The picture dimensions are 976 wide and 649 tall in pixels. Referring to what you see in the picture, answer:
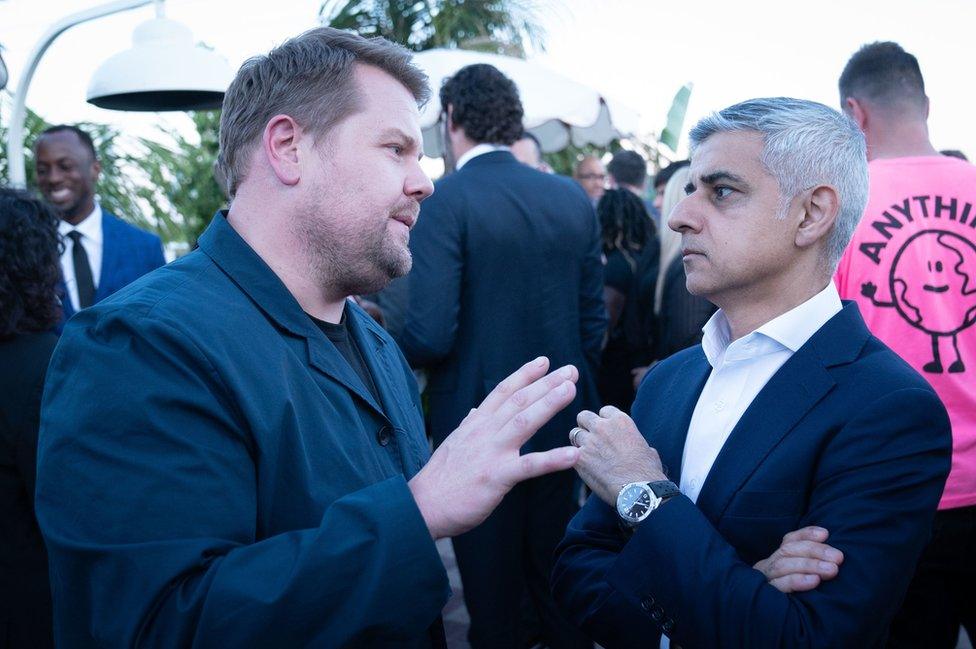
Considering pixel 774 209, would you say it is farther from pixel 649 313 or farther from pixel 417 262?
pixel 649 313

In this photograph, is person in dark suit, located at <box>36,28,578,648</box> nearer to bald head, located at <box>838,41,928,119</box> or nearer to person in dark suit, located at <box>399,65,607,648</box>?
person in dark suit, located at <box>399,65,607,648</box>

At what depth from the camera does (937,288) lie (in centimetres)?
271

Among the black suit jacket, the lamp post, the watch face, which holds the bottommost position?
the black suit jacket

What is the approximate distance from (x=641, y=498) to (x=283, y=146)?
3.25 ft

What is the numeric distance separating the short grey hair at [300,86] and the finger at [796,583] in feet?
4.01

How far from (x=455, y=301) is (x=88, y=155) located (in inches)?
108

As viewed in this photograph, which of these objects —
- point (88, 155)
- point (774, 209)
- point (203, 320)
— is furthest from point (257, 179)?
point (88, 155)

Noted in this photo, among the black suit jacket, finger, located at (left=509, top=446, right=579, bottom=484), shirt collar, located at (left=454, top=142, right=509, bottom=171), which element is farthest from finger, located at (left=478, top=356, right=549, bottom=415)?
shirt collar, located at (left=454, top=142, right=509, bottom=171)

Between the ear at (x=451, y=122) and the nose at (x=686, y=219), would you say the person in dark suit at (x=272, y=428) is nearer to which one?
the nose at (x=686, y=219)

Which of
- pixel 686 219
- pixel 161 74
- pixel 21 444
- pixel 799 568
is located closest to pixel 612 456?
pixel 799 568

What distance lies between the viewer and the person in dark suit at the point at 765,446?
1590 mm

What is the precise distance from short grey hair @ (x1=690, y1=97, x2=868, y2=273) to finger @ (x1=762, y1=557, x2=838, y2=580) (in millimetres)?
723

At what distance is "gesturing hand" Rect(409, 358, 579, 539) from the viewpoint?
53.9 inches

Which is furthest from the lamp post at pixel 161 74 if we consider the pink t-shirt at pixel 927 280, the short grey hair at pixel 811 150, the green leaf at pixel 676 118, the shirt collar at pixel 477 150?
the green leaf at pixel 676 118
